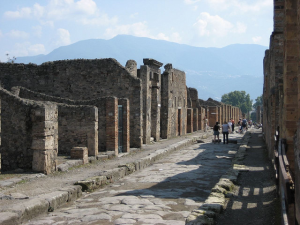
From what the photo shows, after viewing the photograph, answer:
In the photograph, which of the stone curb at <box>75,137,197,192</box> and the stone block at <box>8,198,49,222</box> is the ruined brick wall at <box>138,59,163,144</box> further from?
the stone block at <box>8,198,49,222</box>

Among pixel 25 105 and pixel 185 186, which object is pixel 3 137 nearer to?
pixel 25 105

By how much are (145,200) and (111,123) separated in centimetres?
713

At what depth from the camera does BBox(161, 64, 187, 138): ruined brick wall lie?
22875 millimetres

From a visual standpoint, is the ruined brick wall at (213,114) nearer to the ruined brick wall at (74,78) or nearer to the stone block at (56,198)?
the ruined brick wall at (74,78)

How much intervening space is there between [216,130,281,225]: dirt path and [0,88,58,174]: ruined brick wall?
4541mm

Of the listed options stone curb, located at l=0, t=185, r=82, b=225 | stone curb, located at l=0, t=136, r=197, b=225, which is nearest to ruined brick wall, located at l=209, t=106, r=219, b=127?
stone curb, located at l=0, t=136, r=197, b=225

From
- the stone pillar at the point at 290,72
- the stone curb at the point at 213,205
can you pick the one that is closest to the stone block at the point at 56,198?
the stone curb at the point at 213,205

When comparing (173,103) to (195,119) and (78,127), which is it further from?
(78,127)

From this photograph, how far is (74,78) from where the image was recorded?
16312 millimetres

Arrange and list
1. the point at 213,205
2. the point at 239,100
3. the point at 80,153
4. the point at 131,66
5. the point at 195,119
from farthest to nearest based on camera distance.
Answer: the point at 239,100 → the point at 195,119 → the point at 131,66 → the point at 80,153 → the point at 213,205

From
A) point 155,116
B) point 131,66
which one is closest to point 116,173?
point 131,66

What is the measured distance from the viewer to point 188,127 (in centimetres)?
3084

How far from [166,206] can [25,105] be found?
4900 millimetres

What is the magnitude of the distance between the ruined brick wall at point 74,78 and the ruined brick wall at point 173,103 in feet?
21.6
